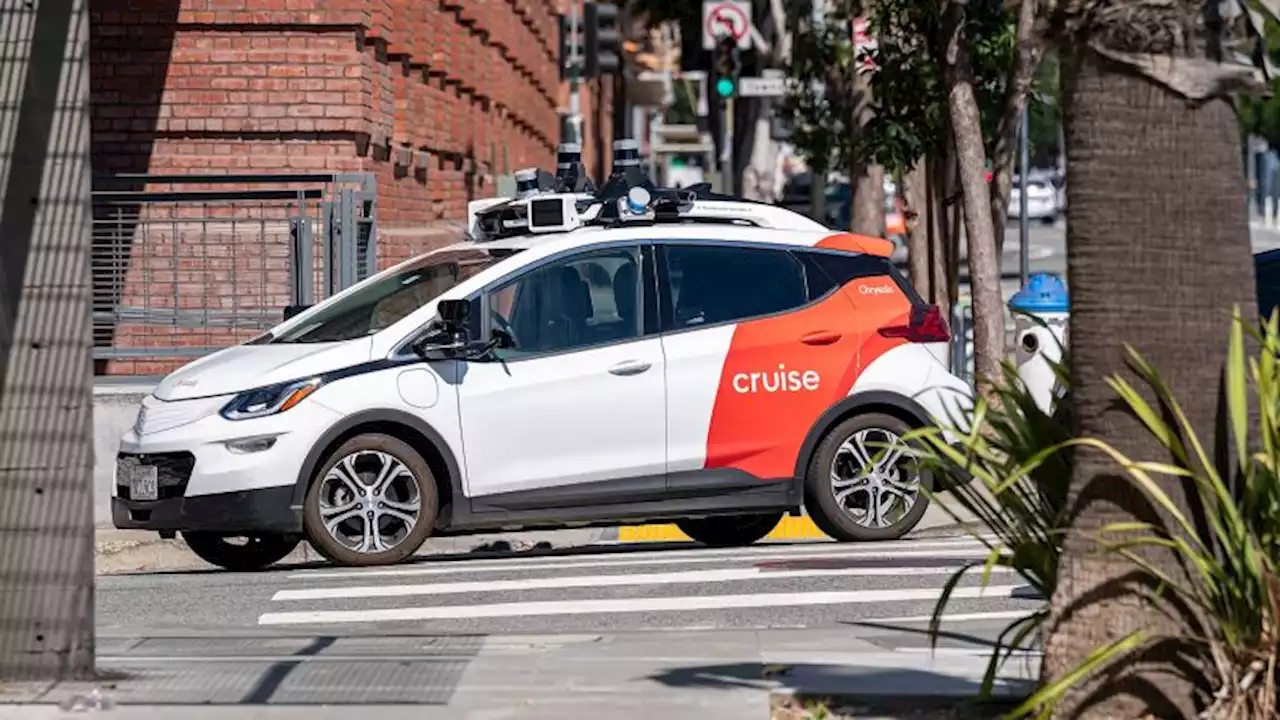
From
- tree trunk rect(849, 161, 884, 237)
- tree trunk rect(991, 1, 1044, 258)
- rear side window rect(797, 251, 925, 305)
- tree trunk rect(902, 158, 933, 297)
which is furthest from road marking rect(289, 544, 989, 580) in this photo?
tree trunk rect(849, 161, 884, 237)

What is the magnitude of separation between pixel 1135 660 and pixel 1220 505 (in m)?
0.43

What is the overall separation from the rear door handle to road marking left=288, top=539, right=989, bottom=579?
985mm

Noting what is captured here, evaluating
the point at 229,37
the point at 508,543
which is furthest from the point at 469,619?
the point at 229,37

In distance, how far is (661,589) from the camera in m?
10.5

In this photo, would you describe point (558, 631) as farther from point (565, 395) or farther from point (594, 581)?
point (565, 395)

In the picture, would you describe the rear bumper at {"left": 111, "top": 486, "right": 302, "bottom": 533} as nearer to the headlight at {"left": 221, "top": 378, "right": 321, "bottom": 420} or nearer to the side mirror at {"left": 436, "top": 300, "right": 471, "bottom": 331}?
the headlight at {"left": 221, "top": 378, "right": 321, "bottom": 420}

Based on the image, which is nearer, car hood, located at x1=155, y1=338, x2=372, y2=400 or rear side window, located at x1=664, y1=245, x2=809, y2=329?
car hood, located at x1=155, y1=338, x2=372, y2=400

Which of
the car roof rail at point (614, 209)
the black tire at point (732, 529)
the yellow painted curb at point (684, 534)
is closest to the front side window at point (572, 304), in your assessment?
the car roof rail at point (614, 209)

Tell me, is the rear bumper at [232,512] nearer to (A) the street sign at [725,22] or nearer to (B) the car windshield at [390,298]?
(B) the car windshield at [390,298]

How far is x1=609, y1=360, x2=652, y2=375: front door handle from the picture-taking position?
38.6 ft

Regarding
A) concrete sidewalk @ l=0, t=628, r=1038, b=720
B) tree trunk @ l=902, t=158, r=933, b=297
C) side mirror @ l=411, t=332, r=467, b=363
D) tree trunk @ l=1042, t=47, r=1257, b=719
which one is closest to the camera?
tree trunk @ l=1042, t=47, r=1257, b=719

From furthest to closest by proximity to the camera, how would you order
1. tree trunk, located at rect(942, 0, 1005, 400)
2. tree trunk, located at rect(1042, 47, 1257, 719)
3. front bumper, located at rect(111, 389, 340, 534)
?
tree trunk, located at rect(942, 0, 1005, 400) < front bumper, located at rect(111, 389, 340, 534) < tree trunk, located at rect(1042, 47, 1257, 719)

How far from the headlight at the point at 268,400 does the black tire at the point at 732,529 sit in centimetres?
246

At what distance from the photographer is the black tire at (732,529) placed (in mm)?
13078
